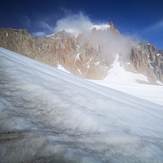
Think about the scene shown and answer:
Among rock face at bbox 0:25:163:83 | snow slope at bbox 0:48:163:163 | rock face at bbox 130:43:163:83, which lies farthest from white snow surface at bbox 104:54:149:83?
snow slope at bbox 0:48:163:163

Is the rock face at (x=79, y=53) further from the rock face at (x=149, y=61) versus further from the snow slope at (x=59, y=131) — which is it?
the snow slope at (x=59, y=131)

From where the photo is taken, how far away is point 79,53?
242ft

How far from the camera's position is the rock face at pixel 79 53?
6231cm

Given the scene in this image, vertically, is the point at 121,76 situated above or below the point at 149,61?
below

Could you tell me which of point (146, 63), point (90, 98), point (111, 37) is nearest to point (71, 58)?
point (111, 37)

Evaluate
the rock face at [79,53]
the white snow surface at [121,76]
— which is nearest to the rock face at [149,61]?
the rock face at [79,53]

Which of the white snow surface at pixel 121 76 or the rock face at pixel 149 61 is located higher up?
the rock face at pixel 149 61

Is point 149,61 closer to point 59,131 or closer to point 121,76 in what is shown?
point 121,76

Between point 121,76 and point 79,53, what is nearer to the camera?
point 79,53

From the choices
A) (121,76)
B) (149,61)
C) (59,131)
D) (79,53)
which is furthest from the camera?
(149,61)

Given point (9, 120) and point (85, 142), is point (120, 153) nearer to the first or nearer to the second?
point (85, 142)

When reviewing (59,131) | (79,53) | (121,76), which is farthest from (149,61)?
(59,131)

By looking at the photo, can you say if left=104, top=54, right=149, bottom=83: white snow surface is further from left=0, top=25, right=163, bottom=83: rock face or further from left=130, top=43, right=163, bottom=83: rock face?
left=130, top=43, right=163, bottom=83: rock face

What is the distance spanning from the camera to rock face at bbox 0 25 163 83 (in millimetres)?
62312
